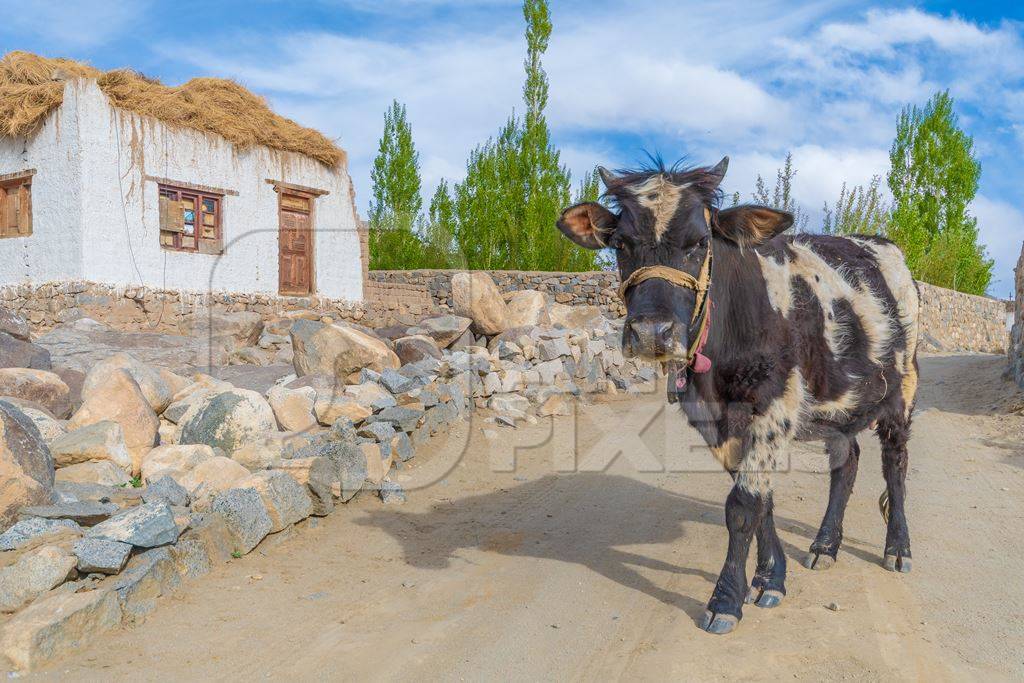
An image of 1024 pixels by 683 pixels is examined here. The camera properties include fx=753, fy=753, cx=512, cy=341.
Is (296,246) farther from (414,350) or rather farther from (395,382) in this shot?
(395,382)

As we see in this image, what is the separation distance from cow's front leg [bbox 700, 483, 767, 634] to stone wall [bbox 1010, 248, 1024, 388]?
25.6 ft

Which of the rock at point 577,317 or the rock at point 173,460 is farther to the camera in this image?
the rock at point 577,317

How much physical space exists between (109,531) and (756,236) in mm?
3456

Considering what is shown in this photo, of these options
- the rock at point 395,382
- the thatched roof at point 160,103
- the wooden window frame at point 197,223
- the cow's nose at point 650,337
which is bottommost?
the rock at point 395,382

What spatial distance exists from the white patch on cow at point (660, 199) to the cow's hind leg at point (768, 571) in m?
1.50

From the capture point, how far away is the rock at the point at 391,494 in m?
5.73

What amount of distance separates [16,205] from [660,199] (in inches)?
515

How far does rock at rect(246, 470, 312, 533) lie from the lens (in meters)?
4.74

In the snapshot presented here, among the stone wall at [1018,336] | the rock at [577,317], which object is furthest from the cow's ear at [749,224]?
the rock at [577,317]

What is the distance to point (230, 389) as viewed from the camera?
631 cm

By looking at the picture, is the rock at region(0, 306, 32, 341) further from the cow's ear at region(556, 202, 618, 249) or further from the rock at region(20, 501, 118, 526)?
the cow's ear at region(556, 202, 618, 249)

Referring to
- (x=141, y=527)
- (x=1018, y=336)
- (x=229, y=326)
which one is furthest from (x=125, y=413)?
(x=1018, y=336)

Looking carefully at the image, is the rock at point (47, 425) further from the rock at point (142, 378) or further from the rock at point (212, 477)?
the rock at point (212, 477)

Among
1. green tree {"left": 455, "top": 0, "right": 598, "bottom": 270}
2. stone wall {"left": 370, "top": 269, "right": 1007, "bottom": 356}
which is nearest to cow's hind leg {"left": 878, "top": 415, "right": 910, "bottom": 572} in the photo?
stone wall {"left": 370, "top": 269, "right": 1007, "bottom": 356}
